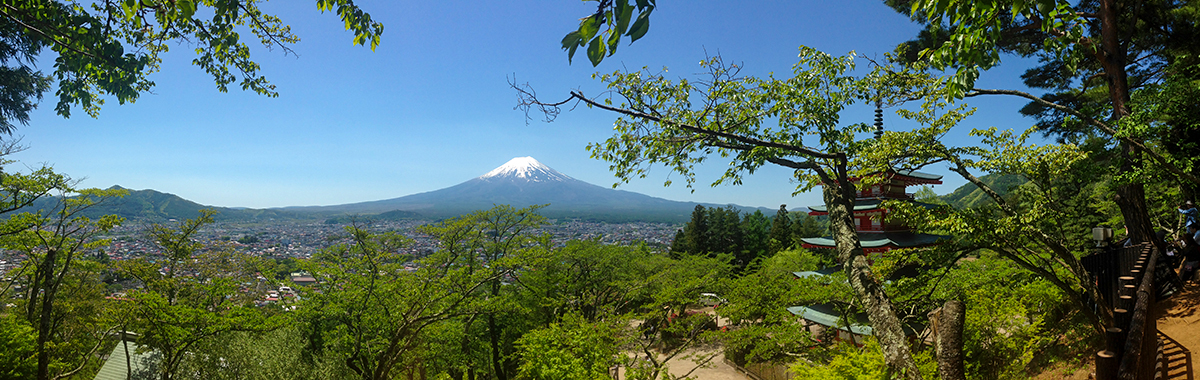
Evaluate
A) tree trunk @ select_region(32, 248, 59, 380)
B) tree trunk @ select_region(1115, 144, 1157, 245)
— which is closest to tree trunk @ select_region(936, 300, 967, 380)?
tree trunk @ select_region(1115, 144, 1157, 245)

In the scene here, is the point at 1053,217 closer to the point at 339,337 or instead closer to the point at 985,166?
the point at 985,166

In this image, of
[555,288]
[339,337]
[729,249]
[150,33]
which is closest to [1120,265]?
[150,33]

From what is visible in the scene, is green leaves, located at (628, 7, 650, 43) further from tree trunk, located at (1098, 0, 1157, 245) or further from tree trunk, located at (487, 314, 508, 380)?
tree trunk, located at (487, 314, 508, 380)

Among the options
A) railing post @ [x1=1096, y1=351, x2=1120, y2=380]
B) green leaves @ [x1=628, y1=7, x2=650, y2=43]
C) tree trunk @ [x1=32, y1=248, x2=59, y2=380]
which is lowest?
tree trunk @ [x1=32, y1=248, x2=59, y2=380]

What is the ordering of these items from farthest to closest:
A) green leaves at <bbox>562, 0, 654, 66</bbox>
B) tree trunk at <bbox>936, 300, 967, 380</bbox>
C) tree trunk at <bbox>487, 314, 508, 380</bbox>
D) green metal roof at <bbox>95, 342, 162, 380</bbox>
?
tree trunk at <bbox>487, 314, 508, 380</bbox>
green metal roof at <bbox>95, 342, 162, 380</bbox>
tree trunk at <bbox>936, 300, 967, 380</bbox>
green leaves at <bbox>562, 0, 654, 66</bbox>

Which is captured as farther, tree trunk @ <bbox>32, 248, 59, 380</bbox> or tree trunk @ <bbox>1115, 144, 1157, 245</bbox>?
tree trunk @ <bbox>32, 248, 59, 380</bbox>

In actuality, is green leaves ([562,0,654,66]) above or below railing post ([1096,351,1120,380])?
above

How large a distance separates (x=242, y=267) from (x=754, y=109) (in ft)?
53.4

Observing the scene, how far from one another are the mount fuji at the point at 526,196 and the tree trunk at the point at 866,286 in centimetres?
10386

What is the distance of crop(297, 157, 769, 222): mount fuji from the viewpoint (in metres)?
114

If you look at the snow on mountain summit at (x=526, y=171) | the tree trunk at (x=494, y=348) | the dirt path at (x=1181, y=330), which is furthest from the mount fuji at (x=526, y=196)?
the dirt path at (x=1181, y=330)

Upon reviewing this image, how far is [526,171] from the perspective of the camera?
477 feet

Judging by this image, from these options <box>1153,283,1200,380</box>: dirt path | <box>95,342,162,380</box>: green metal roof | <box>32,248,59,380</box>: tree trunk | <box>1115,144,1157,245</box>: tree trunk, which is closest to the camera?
<box>1153,283,1200,380</box>: dirt path

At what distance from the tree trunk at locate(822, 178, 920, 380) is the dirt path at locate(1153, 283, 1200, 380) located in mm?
5104
